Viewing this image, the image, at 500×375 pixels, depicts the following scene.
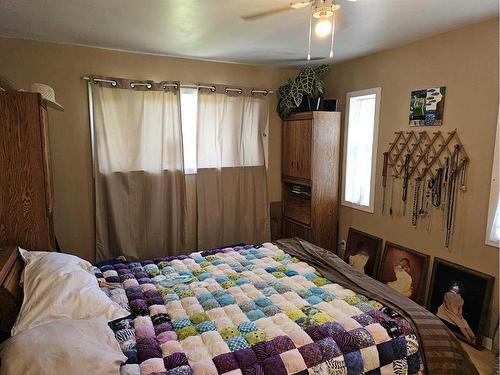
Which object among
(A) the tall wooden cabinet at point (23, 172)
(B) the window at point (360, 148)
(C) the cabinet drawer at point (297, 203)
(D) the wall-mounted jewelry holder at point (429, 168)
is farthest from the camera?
(C) the cabinet drawer at point (297, 203)

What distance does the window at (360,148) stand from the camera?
3498 mm

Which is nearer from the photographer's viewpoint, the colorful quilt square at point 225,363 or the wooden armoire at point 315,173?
the colorful quilt square at point 225,363

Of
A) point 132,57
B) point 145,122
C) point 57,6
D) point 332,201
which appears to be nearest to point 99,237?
point 145,122

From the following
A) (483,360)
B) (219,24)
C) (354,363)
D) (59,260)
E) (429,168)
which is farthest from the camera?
(429,168)

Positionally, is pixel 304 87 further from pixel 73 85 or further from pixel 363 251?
pixel 73 85

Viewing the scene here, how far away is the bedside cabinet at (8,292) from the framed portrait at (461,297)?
304 cm

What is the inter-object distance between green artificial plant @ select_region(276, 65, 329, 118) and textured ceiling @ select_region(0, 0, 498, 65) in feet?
1.37

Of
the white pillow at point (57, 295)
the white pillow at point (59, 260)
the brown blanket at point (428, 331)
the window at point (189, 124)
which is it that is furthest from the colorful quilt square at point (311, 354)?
the window at point (189, 124)

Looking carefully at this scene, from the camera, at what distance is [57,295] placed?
1.62 metres

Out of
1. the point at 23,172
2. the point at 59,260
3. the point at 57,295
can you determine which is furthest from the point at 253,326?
the point at 23,172

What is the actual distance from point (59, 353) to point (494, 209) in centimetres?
290

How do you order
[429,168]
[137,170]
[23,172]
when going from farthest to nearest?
[137,170], [429,168], [23,172]

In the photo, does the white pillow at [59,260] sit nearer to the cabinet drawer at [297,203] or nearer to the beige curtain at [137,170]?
the beige curtain at [137,170]


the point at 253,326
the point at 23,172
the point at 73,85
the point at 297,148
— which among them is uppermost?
the point at 73,85
